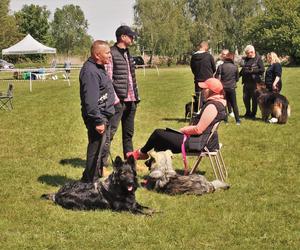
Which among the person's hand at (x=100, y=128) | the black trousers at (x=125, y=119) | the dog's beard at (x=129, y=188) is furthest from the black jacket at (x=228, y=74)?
the dog's beard at (x=129, y=188)

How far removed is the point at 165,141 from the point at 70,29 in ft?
302

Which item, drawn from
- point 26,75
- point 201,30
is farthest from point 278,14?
point 26,75

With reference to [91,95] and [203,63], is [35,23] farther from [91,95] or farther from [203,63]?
[91,95]

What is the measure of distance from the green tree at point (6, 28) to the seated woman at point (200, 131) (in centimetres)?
5742

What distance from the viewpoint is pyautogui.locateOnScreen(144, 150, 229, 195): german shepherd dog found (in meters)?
6.30

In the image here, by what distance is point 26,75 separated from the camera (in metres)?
35.3

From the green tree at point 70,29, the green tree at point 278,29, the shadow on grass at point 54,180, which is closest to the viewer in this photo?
the shadow on grass at point 54,180

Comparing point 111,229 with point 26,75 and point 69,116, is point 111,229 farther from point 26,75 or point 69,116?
point 26,75

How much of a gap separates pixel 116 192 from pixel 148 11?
220 ft

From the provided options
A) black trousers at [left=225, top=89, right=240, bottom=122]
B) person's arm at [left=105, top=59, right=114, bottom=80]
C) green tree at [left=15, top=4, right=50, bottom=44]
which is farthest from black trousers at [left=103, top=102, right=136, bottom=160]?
green tree at [left=15, top=4, right=50, bottom=44]

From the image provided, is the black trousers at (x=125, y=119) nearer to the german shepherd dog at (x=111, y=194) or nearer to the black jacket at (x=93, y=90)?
the black jacket at (x=93, y=90)

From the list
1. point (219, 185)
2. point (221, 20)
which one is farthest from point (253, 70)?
point (221, 20)

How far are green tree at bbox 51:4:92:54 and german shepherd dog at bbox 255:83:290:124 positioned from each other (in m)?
82.4

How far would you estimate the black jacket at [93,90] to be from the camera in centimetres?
579
